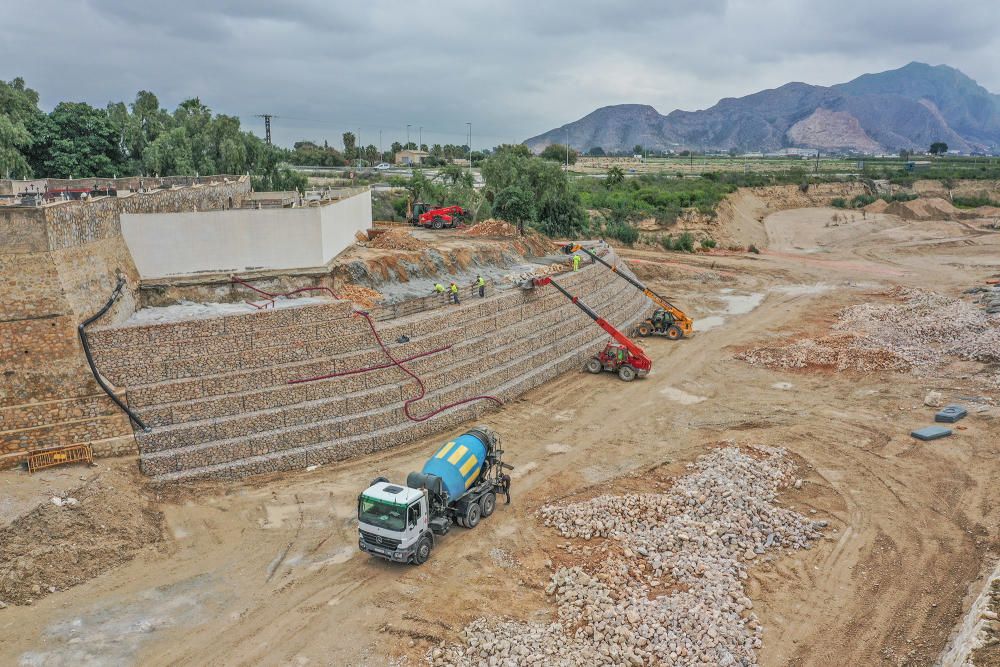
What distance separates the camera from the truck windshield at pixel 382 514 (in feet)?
42.5

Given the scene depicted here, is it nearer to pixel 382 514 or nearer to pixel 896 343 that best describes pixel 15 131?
pixel 382 514

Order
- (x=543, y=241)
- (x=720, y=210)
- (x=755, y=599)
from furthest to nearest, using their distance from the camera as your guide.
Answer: (x=720, y=210)
(x=543, y=241)
(x=755, y=599)

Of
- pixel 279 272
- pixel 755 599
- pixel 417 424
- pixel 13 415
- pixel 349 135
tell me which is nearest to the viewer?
pixel 755 599

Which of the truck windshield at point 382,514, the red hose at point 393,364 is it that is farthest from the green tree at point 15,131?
the truck windshield at point 382,514

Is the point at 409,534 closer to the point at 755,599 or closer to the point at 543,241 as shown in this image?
the point at 755,599

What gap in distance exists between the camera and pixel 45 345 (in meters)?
16.2

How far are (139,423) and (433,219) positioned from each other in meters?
24.9

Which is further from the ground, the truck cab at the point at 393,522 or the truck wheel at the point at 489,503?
the truck cab at the point at 393,522

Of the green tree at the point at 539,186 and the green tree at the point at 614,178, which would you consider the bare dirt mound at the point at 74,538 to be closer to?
the green tree at the point at 539,186

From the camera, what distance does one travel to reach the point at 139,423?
1650 centimetres

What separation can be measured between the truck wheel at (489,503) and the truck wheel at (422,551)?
197 centimetres

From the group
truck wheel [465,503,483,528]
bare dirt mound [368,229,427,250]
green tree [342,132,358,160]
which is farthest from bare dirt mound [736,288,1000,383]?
green tree [342,132,358,160]

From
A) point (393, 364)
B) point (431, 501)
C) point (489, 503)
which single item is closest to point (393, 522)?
point (431, 501)

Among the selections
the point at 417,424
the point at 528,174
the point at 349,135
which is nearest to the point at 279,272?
the point at 417,424
